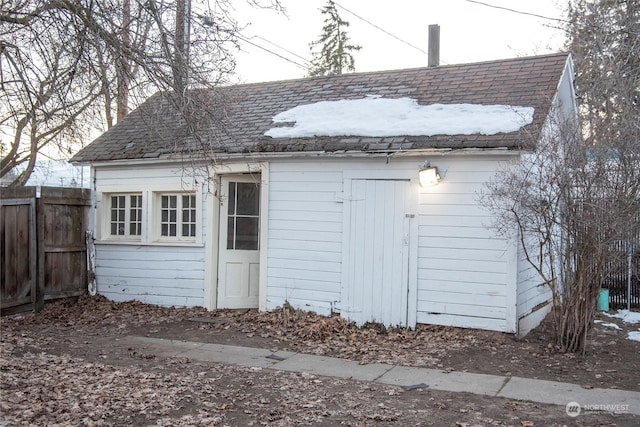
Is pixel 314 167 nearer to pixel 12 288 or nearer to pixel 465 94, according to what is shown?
pixel 465 94

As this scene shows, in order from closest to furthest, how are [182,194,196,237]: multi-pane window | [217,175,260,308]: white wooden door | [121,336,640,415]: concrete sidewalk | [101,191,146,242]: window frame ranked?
[121,336,640,415]: concrete sidewalk, [217,175,260,308]: white wooden door, [182,194,196,237]: multi-pane window, [101,191,146,242]: window frame

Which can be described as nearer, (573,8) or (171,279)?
(171,279)

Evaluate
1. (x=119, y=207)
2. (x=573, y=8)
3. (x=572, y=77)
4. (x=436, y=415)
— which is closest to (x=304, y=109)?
(x=119, y=207)

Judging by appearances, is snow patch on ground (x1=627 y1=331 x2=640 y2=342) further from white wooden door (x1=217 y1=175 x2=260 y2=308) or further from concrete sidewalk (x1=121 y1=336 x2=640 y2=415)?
white wooden door (x1=217 y1=175 x2=260 y2=308)

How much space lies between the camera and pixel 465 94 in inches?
379

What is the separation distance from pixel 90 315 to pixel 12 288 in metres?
1.39

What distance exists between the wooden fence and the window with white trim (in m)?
1.75

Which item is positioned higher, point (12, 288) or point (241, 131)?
point (241, 131)

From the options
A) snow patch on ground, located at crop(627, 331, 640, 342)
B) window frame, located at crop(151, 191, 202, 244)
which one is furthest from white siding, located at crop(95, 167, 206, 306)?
snow patch on ground, located at crop(627, 331, 640, 342)

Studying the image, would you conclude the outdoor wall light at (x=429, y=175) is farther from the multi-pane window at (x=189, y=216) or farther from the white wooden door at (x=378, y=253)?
the multi-pane window at (x=189, y=216)

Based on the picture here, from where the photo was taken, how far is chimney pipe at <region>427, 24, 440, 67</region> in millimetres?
12172

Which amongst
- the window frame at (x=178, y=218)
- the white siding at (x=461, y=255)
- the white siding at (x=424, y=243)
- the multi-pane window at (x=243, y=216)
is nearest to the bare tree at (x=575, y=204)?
the white siding at (x=461, y=255)

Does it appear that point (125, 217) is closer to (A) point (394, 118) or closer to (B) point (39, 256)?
(B) point (39, 256)

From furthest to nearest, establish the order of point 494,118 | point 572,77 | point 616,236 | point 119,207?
point 119,207, point 572,77, point 494,118, point 616,236
